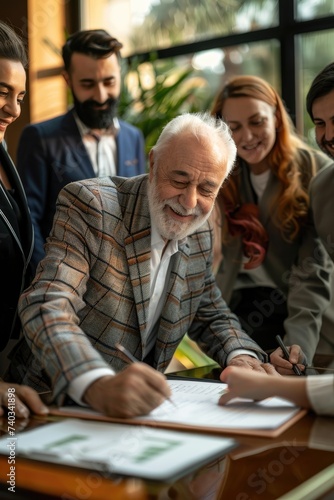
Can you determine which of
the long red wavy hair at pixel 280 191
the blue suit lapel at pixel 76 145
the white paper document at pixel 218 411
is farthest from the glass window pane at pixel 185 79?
the white paper document at pixel 218 411

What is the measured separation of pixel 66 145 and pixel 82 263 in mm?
1625

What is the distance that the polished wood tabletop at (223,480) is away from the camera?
100 centimetres

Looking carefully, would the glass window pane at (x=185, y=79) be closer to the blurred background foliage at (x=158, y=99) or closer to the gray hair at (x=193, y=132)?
the blurred background foliage at (x=158, y=99)

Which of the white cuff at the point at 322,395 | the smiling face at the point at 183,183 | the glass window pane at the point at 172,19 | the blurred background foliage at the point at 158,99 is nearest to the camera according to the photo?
the white cuff at the point at 322,395

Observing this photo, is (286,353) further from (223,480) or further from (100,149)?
(100,149)

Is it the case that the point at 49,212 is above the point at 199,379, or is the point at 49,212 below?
above

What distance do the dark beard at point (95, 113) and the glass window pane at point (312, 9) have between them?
1.93m

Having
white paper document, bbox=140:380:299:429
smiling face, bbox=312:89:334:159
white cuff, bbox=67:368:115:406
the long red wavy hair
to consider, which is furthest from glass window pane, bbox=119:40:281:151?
white cuff, bbox=67:368:115:406

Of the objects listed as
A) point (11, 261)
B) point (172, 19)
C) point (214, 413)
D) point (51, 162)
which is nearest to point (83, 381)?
point (214, 413)

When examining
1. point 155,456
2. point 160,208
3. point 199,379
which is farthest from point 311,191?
point 155,456

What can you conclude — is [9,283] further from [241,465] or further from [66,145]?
[66,145]

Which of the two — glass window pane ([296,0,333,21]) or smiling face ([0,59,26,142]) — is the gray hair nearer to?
smiling face ([0,59,26,142])

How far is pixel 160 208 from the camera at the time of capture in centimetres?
196

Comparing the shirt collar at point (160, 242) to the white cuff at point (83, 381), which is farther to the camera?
the shirt collar at point (160, 242)
